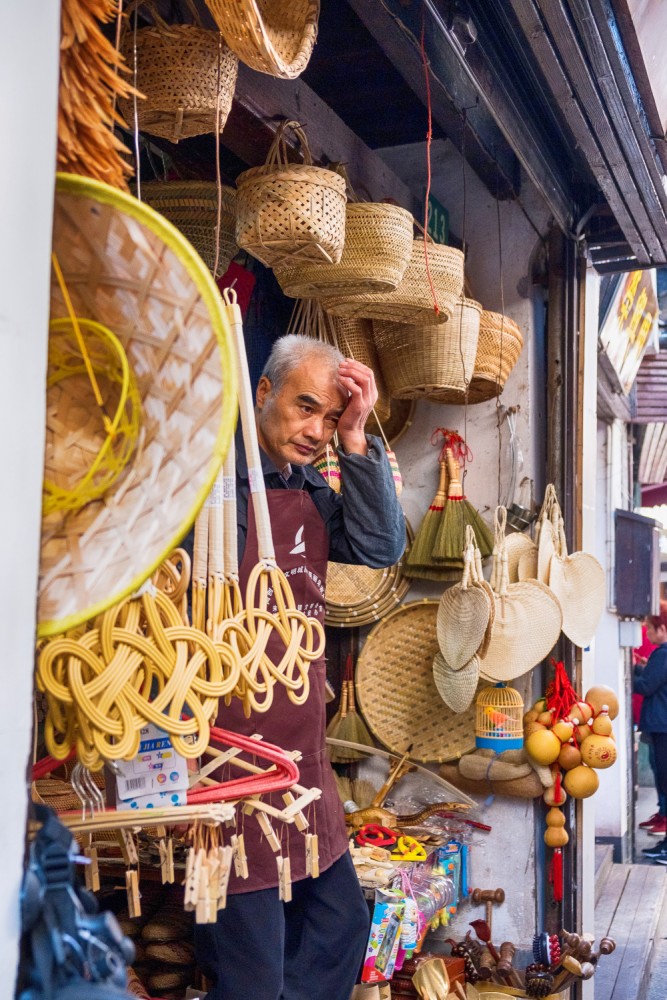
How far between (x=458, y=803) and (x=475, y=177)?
2.48 metres

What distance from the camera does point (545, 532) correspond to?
A: 4.03 m

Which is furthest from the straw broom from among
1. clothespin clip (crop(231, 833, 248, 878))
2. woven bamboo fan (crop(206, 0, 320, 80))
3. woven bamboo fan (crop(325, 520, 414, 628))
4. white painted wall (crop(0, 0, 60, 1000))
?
white painted wall (crop(0, 0, 60, 1000))

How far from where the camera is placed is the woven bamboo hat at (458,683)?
3684 millimetres

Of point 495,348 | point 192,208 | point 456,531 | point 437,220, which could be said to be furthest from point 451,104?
point 456,531

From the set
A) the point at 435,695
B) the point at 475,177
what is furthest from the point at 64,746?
the point at 475,177

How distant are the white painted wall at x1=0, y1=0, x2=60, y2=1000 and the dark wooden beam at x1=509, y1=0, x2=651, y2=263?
195 cm

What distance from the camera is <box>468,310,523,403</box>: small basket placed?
382 cm

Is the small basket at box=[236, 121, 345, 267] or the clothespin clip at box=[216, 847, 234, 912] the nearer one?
the clothespin clip at box=[216, 847, 234, 912]

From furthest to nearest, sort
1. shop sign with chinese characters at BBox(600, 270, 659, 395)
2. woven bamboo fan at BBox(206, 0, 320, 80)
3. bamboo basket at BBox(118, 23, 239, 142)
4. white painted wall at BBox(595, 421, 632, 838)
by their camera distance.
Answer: white painted wall at BBox(595, 421, 632, 838)
shop sign with chinese characters at BBox(600, 270, 659, 395)
bamboo basket at BBox(118, 23, 239, 142)
woven bamboo fan at BBox(206, 0, 320, 80)

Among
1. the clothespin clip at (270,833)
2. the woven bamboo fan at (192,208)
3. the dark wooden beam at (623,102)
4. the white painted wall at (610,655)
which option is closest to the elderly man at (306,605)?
the woven bamboo fan at (192,208)

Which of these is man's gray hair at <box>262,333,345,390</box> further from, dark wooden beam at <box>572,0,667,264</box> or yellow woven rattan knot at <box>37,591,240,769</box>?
yellow woven rattan knot at <box>37,591,240,769</box>

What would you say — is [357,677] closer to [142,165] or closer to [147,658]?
Result: [142,165]

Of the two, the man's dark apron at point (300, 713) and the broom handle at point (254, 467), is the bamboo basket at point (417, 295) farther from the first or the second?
the broom handle at point (254, 467)

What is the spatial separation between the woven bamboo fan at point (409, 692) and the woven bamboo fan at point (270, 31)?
A: 2391mm
